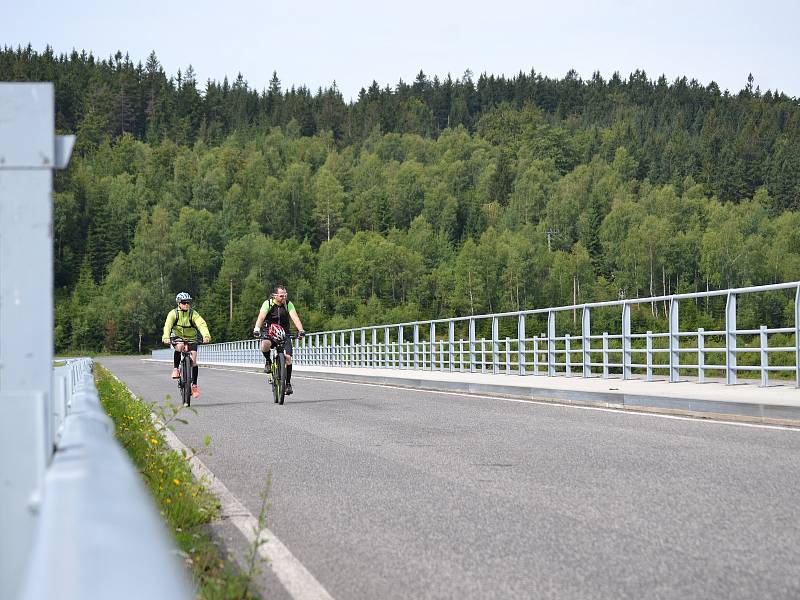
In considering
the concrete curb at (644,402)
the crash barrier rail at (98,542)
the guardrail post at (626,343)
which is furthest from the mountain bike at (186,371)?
the crash barrier rail at (98,542)

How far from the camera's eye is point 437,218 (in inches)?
6565

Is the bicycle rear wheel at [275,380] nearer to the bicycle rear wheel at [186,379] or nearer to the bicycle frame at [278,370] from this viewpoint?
the bicycle frame at [278,370]

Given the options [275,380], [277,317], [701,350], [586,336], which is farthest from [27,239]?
[586,336]

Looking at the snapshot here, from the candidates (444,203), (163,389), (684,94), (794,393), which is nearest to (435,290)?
(444,203)

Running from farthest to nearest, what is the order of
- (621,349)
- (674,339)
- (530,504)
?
(621,349)
(674,339)
(530,504)

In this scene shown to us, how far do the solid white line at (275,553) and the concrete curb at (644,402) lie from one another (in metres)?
7.19

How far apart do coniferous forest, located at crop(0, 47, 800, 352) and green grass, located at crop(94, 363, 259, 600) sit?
11103cm

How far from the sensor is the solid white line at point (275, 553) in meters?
5.03

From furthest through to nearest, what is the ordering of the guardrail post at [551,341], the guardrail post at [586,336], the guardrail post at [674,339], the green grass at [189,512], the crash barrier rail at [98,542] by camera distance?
the guardrail post at [551,341]
the guardrail post at [586,336]
the guardrail post at [674,339]
the green grass at [189,512]
the crash barrier rail at [98,542]

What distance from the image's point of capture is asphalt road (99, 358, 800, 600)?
17.0ft

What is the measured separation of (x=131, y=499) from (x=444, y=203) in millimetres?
165221

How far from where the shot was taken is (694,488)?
25.6 feet

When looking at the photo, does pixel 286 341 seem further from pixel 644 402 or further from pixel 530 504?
pixel 530 504

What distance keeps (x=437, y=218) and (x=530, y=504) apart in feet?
525
